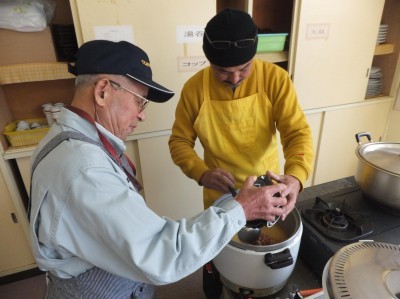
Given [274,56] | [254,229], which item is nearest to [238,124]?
[254,229]

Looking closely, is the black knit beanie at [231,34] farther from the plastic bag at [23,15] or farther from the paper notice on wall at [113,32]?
the plastic bag at [23,15]

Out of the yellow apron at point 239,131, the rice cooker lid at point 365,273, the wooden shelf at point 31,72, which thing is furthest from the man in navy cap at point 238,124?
the wooden shelf at point 31,72

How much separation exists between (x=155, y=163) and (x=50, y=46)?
3.00 ft

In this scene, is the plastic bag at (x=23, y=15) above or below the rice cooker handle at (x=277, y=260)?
above

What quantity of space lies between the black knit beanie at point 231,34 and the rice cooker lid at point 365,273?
2.21 ft

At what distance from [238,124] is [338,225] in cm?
54

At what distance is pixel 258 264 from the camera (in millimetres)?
646

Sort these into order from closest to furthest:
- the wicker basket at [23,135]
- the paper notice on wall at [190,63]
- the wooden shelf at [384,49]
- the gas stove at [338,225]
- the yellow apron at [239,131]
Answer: the gas stove at [338,225] < the yellow apron at [239,131] < the wicker basket at [23,135] < the paper notice on wall at [190,63] < the wooden shelf at [384,49]

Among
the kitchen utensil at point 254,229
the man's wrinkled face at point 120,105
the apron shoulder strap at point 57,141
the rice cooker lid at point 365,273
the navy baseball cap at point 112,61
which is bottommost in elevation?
the kitchen utensil at point 254,229

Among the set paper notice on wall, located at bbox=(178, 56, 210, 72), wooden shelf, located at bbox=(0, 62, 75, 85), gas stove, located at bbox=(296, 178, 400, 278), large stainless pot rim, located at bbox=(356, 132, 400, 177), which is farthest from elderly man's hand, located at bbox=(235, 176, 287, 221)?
wooden shelf, located at bbox=(0, 62, 75, 85)

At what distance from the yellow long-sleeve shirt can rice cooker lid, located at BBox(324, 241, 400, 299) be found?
514 mm

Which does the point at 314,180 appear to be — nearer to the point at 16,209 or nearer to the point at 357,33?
the point at 357,33

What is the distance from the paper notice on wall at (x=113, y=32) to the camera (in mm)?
1438

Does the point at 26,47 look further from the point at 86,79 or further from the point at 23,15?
the point at 86,79
